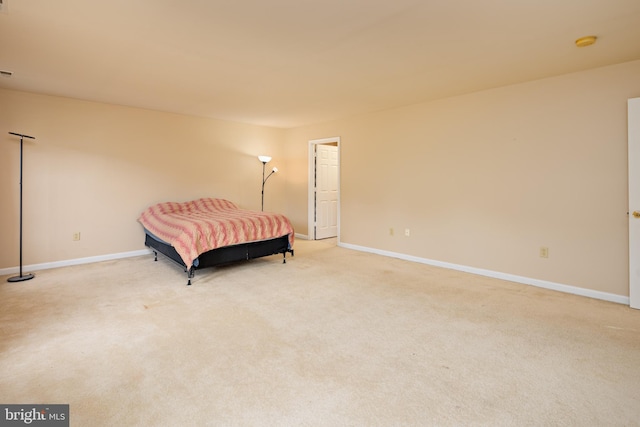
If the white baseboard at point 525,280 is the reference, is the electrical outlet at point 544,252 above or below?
above

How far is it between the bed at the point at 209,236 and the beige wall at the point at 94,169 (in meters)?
0.46

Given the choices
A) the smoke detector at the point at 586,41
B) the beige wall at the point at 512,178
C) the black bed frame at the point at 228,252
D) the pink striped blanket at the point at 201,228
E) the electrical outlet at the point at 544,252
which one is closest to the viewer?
the smoke detector at the point at 586,41

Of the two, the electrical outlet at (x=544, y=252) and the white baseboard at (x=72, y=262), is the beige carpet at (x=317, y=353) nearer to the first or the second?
the electrical outlet at (x=544, y=252)

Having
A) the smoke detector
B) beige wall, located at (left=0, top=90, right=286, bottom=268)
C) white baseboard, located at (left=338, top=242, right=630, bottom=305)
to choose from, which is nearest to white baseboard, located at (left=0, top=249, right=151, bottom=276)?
beige wall, located at (left=0, top=90, right=286, bottom=268)

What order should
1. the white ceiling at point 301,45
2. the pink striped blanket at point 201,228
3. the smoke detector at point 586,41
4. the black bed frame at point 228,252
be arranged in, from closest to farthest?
the white ceiling at point 301,45
the smoke detector at point 586,41
the pink striped blanket at point 201,228
the black bed frame at point 228,252

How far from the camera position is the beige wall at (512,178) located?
10.4ft

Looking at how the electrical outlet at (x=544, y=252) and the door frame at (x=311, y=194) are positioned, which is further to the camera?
the door frame at (x=311, y=194)

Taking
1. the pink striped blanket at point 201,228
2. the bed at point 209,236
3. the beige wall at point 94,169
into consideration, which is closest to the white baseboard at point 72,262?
the beige wall at point 94,169

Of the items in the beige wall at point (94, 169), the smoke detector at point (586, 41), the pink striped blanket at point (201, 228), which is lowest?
the pink striped blanket at point (201, 228)

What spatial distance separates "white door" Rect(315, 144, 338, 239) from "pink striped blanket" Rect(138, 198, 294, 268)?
1954mm

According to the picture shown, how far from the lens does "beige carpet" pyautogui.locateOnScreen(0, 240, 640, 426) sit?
1.63 metres

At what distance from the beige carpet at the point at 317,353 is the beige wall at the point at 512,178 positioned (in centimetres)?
52

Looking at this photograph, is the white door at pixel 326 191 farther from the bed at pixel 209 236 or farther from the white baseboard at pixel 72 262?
the white baseboard at pixel 72 262

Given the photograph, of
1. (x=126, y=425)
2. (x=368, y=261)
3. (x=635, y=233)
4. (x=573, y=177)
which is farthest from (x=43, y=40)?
(x=635, y=233)
